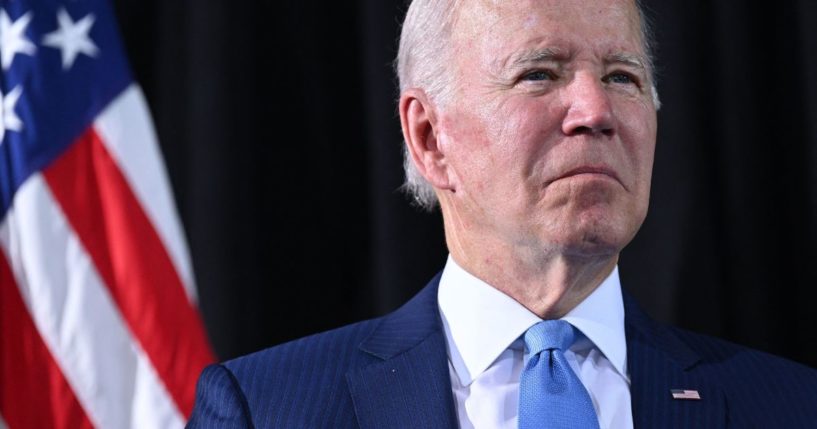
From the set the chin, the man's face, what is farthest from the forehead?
the chin

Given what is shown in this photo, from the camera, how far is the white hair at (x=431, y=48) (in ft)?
6.38

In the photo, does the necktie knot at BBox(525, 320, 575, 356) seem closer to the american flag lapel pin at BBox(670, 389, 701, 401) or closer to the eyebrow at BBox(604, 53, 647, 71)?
the american flag lapel pin at BBox(670, 389, 701, 401)

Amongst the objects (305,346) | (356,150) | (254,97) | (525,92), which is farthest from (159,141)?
(525,92)

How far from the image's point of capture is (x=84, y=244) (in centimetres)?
244

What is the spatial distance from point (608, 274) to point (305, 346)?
0.55 m

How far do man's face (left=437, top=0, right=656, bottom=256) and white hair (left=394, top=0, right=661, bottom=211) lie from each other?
3cm

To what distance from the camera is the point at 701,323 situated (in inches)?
95.0

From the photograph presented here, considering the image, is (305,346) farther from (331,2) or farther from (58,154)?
(331,2)

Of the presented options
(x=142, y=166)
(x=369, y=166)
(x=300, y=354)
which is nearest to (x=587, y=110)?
(x=300, y=354)

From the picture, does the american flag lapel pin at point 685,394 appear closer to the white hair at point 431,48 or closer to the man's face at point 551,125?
the man's face at point 551,125

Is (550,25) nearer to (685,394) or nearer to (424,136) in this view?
(424,136)

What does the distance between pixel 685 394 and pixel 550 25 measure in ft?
2.13

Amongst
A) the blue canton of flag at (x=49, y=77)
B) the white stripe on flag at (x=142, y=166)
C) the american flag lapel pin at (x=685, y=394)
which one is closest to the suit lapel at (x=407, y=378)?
the american flag lapel pin at (x=685, y=394)

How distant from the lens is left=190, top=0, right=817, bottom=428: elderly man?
1.74 meters
